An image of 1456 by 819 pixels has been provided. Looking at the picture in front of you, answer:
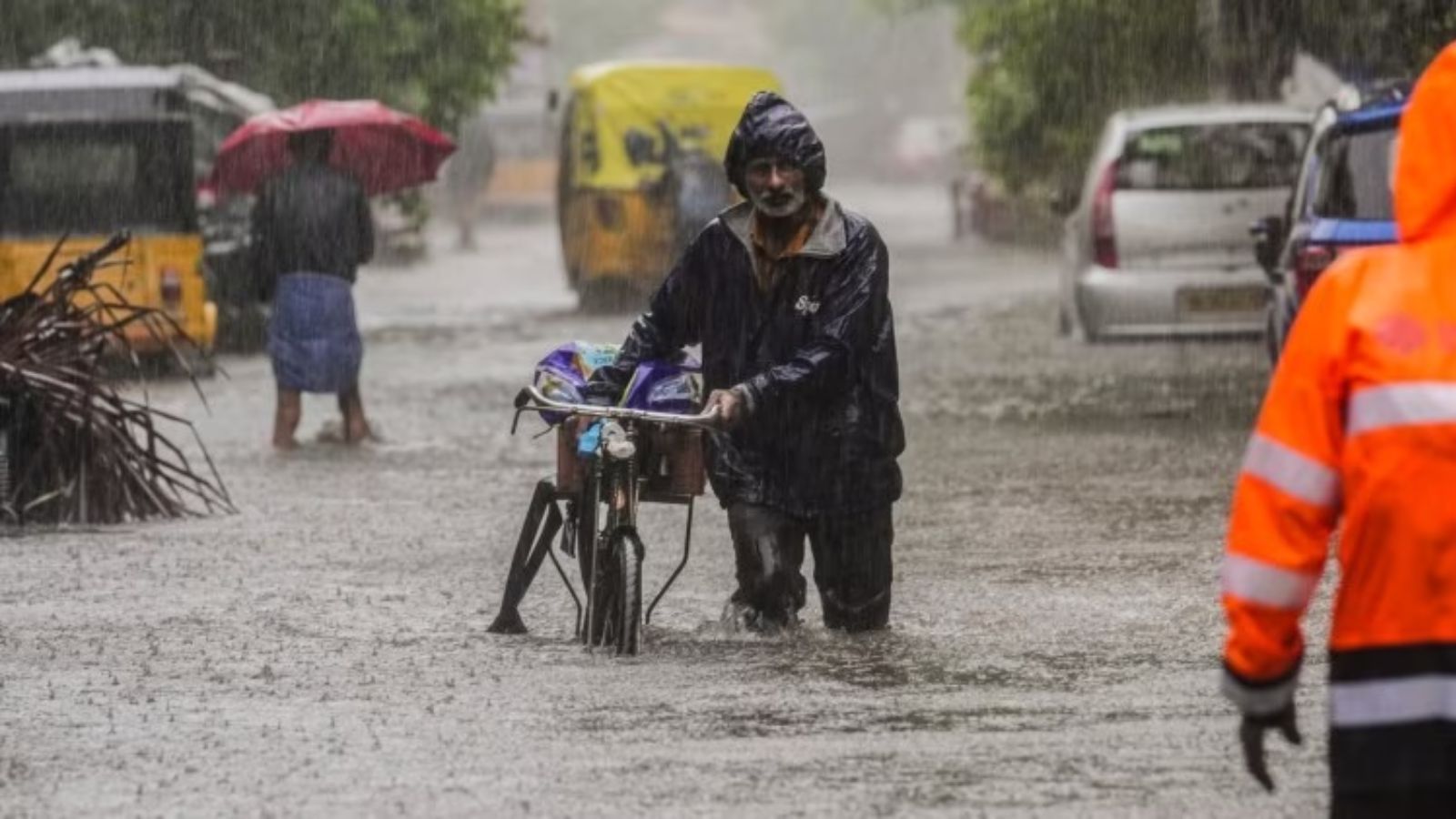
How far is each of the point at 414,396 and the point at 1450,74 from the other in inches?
706

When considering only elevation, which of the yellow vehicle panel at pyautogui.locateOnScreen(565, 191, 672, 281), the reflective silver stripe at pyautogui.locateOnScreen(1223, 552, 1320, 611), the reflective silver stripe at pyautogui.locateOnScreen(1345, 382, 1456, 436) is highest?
the reflective silver stripe at pyautogui.locateOnScreen(1345, 382, 1456, 436)

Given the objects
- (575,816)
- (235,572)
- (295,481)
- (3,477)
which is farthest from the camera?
(295,481)

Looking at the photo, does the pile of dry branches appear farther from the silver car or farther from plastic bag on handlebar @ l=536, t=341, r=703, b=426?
the silver car

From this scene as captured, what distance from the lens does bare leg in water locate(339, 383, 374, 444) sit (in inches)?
735

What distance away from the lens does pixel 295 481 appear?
54.7 feet

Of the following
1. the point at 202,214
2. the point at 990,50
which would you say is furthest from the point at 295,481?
the point at 990,50

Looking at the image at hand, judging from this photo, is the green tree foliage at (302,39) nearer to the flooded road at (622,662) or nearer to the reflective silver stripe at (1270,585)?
the flooded road at (622,662)

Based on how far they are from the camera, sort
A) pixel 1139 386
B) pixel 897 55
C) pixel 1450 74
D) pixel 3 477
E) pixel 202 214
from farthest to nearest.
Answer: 1. pixel 897 55
2. pixel 202 214
3. pixel 1139 386
4. pixel 3 477
5. pixel 1450 74

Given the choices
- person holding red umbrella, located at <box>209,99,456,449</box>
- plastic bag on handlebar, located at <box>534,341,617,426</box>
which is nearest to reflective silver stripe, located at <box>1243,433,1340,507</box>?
plastic bag on handlebar, located at <box>534,341,617,426</box>

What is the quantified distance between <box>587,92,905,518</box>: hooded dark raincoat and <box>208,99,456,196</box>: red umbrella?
881cm

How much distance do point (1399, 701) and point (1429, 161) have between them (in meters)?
0.67

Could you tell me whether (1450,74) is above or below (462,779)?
above

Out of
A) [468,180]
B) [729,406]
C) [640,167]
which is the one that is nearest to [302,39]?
[640,167]

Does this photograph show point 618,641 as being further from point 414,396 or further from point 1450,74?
point 414,396
